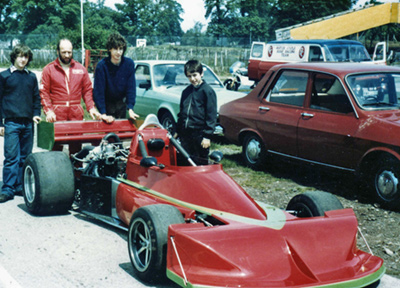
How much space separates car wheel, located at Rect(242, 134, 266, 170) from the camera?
8992 mm

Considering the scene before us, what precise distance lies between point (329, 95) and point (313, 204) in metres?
3.18

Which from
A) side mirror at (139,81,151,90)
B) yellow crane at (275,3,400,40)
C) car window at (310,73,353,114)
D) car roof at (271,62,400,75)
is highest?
yellow crane at (275,3,400,40)

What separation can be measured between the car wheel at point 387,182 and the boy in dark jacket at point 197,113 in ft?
7.14

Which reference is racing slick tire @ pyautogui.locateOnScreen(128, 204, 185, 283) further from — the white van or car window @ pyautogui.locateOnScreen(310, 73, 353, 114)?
the white van

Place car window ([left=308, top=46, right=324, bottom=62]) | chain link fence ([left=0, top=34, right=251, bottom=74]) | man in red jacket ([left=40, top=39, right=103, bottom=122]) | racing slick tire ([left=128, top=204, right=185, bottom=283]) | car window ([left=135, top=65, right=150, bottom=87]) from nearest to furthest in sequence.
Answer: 1. racing slick tire ([left=128, top=204, right=185, bottom=283])
2. man in red jacket ([left=40, top=39, right=103, bottom=122])
3. car window ([left=135, top=65, right=150, bottom=87])
4. car window ([left=308, top=46, right=324, bottom=62])
5. chain link fence ([left=0, top=34, right=251, bottom=74])

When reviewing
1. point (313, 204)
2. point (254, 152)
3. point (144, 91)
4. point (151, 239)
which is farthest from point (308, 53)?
point (151, 239)

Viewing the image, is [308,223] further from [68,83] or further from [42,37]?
[42,37]

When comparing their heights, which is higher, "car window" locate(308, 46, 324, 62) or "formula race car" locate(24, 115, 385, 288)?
"car window" locate(308, 46, 324, 62)

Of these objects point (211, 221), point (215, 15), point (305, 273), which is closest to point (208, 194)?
point (211, 221)

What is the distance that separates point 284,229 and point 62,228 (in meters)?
2.77

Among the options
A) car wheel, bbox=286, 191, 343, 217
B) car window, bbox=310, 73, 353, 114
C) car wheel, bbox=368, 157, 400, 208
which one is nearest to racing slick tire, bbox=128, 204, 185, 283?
car wheel, bbox=286, 191, 343, 217

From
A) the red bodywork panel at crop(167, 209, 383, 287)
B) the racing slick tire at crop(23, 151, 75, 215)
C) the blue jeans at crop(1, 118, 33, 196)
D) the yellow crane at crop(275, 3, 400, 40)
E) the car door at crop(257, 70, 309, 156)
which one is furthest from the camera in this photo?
the yellow crane at crop(275, 3, 400, 40)

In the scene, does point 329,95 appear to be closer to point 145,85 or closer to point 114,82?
Answer: point 114,82

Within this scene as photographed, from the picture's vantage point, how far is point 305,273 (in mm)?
4066
